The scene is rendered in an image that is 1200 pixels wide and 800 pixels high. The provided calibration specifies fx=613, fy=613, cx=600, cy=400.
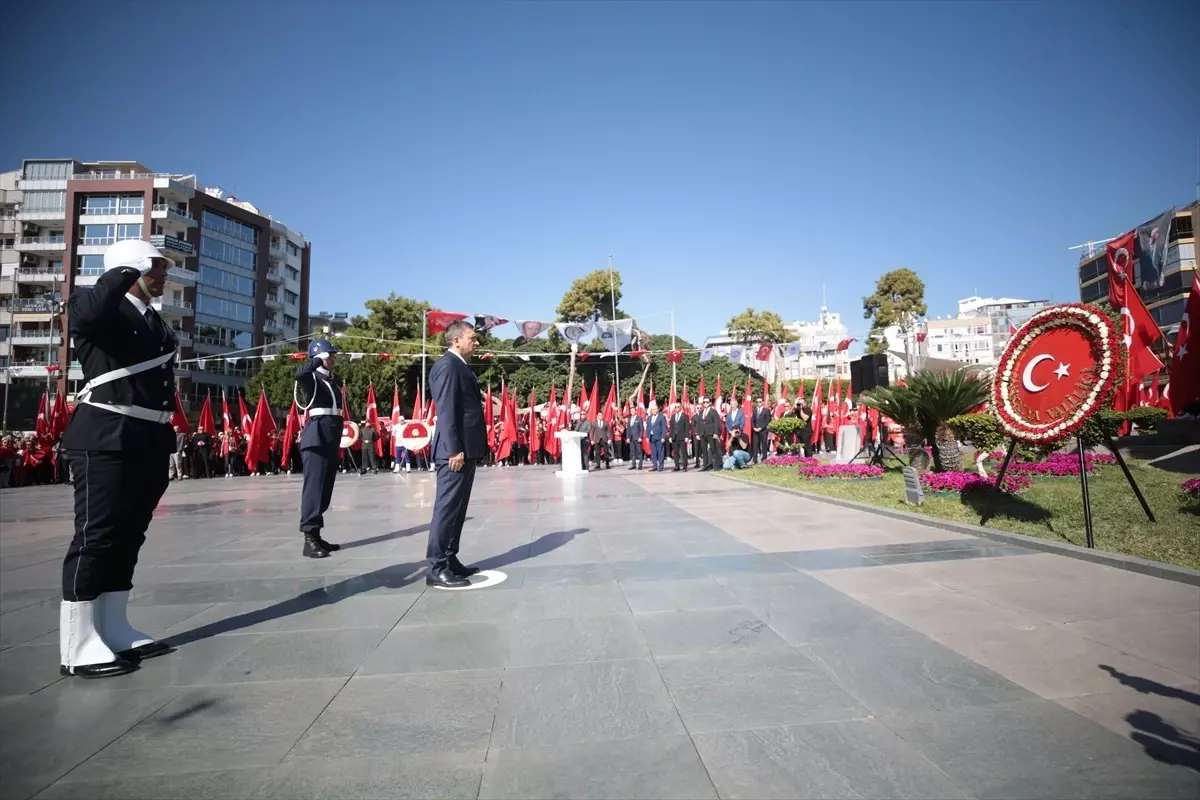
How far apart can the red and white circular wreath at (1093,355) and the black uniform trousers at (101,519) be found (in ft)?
24.4

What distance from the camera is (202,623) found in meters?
3.78

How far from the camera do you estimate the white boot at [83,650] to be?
2992 millimetres

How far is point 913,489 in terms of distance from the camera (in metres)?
8.08

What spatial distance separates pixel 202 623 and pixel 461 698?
2.20 metres

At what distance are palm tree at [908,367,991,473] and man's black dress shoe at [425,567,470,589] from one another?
923cm

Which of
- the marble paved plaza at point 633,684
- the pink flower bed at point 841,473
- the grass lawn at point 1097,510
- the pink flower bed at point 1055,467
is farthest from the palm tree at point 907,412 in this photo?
the marble paved plaza at point 633,684

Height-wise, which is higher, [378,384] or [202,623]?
[378,384]

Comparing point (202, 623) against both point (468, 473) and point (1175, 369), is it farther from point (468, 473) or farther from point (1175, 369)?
point (1175, 369)

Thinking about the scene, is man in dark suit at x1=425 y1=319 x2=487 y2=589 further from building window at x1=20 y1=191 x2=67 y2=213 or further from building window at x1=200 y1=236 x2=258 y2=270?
building window at x1=20 y1=191 x2=67 y2=213

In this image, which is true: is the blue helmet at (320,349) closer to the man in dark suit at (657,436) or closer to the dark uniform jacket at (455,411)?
the dark uniform jacket at (455,411)

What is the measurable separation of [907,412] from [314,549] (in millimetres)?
10048

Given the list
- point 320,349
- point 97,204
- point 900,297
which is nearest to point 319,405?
point 320,349

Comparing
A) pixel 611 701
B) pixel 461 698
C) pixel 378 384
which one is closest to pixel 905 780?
pixel 611 701

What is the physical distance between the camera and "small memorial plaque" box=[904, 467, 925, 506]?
8.00 metres
